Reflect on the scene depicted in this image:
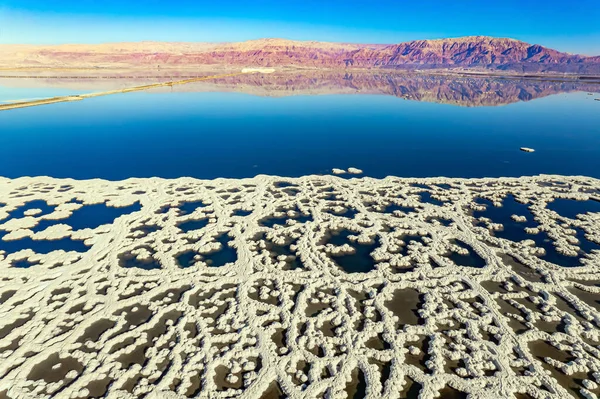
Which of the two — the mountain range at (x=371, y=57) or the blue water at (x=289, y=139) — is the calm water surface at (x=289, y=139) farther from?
the mountain range at (x=371, y=57)

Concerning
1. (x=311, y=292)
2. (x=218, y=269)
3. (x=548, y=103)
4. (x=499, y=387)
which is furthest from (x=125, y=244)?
(x=548, y=103)

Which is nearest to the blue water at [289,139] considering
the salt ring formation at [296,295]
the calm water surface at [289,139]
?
the calm water surface at [289,139]

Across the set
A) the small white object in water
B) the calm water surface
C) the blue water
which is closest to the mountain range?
the blue water

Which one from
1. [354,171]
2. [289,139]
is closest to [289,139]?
[289,139]

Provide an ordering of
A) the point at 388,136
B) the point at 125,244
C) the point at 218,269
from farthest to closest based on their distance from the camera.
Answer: the point at 388,136, the point at 125,244, the point at 218,269

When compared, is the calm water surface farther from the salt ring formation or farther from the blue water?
Answer: the salt ring formation

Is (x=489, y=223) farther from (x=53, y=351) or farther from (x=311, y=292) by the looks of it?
(x=53, y=351)
